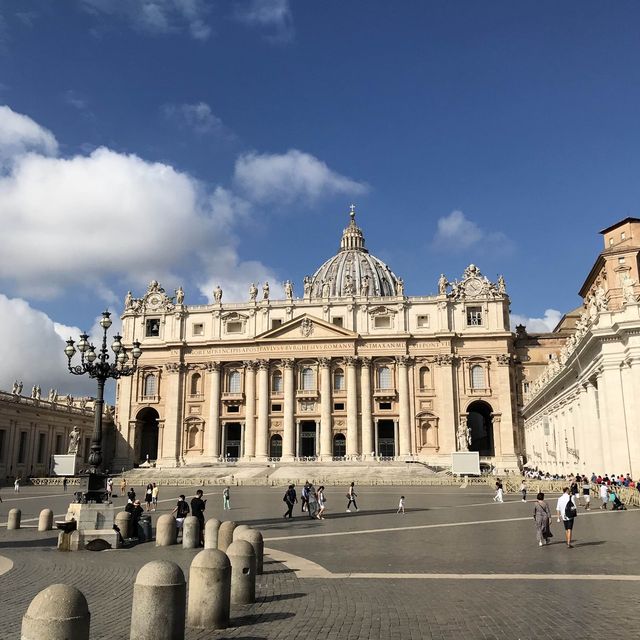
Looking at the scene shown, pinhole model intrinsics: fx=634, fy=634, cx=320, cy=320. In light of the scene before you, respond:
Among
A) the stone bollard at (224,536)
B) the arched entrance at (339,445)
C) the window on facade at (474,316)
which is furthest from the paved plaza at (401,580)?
the window on facade at (474,316)

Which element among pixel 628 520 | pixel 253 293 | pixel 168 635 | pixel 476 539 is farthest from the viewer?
pixel 253 293

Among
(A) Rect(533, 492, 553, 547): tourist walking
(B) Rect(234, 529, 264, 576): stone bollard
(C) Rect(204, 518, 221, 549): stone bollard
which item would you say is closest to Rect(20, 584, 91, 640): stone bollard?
(B) Rect(234, 529, 264, 576): stone bollard

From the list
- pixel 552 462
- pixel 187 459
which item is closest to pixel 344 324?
pixel 187 459

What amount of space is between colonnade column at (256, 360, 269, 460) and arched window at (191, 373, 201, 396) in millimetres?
7692

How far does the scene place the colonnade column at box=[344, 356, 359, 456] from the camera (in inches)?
2598

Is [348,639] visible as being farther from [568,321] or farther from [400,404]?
[568,321]

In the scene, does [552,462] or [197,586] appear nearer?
[197,586]

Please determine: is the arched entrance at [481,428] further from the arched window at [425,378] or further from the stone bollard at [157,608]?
the stone bollard at [157,608]

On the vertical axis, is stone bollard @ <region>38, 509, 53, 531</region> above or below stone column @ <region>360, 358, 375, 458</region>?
below

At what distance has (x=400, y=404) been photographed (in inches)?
2645

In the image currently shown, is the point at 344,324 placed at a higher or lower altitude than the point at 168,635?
higher

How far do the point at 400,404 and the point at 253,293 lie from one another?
829 inches

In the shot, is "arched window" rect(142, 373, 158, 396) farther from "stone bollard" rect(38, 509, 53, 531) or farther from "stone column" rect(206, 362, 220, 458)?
"stone bollard" rect(38, 509, 53, 531)

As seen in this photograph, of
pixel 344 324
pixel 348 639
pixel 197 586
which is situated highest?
pixel 344 324
